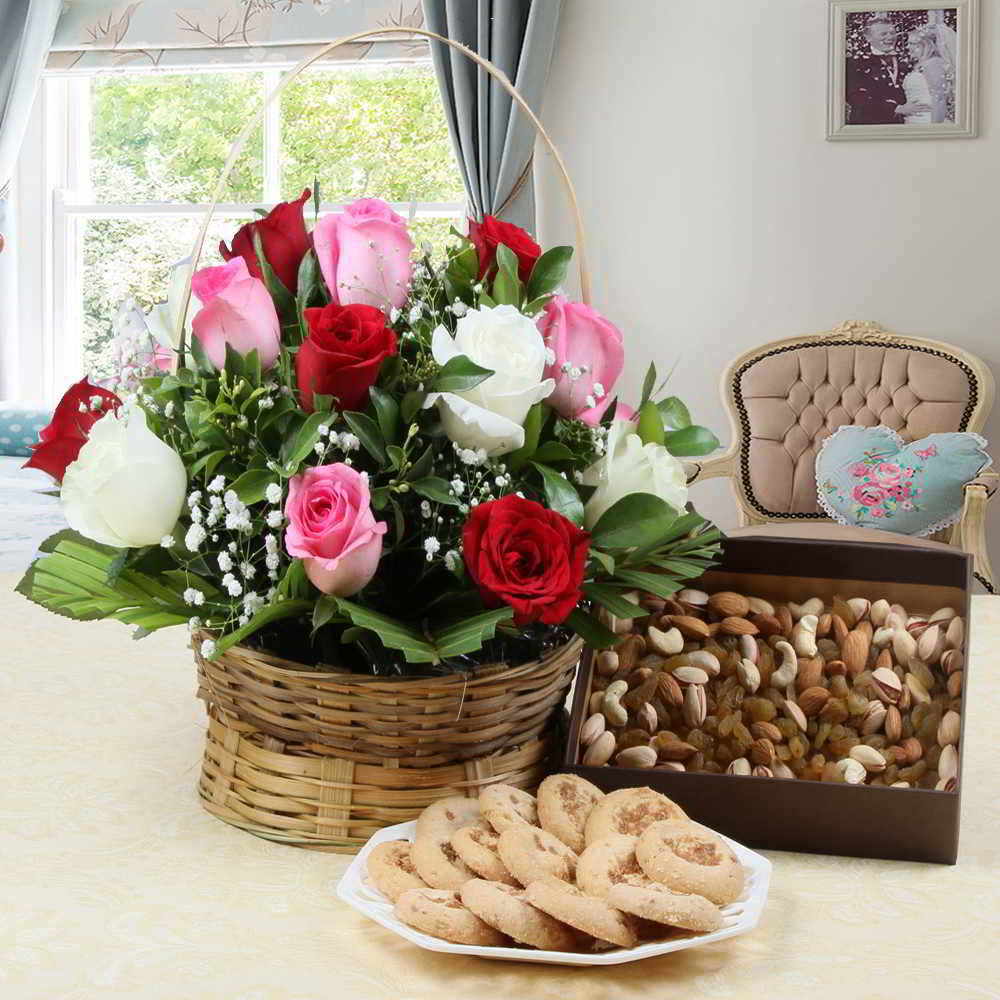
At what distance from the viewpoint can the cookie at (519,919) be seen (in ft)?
1.99

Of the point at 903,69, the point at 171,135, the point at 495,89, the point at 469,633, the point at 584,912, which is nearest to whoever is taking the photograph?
the point at 584,912

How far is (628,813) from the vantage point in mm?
708

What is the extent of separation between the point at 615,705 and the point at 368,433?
26 centimetres

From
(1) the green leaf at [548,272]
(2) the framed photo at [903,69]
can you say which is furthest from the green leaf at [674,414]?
(2) the framed photo at [903,69]

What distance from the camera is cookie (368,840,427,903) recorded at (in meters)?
0.66

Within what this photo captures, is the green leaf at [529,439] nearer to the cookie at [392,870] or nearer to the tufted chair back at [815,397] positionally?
the cookie at [392,870]


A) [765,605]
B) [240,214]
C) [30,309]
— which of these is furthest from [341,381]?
[30,309]

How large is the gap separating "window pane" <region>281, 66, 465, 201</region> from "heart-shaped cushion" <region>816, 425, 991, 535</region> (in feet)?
6.17

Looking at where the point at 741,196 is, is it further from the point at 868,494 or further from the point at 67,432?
the point at 67,432

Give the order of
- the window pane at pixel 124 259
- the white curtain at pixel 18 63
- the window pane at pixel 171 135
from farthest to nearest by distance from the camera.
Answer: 1. the window pane at pixel 124 259
2. the window pane at pixel 171 135
3. the white curtain at pixel 18 63

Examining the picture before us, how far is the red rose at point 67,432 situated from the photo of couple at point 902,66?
12.0 feet

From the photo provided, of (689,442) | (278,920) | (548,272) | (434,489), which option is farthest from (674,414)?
(278,920)

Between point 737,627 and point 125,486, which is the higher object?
point 125,486

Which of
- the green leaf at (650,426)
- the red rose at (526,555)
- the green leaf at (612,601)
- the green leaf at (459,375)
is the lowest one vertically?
the green leaf at (612,601)
